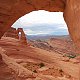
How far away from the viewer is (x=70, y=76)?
58.3 ft

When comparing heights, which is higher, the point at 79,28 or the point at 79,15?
the point at 79,15

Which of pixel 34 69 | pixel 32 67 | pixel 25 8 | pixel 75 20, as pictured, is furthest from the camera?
pixel 32 67

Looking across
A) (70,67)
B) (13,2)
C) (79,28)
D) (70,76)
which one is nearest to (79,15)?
(79,28)

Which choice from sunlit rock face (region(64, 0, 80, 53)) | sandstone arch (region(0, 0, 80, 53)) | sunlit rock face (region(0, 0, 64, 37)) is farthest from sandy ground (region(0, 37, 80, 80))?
sunlit rock face (region(64, 0, 80, 53))

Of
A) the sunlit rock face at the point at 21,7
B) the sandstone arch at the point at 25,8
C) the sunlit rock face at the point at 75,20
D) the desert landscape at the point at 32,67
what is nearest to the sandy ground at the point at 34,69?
the desert landscape at the point at 32,67

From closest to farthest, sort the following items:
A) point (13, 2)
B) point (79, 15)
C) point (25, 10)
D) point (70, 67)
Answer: point (79, 15)
point (13, 2)
point (25, 10)
point (70, 67)

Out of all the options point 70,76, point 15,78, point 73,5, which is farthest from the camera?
point 70,76

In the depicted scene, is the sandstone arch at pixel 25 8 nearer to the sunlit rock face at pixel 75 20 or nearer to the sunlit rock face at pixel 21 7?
the sunlit rock face at pixel 21 7

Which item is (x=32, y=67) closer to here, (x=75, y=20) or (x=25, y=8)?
(x=25, y=8)

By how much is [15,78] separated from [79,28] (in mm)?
5132

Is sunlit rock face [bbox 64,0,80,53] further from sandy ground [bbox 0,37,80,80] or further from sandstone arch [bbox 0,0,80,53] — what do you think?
sandy ground [bbox 0,37,80,80]

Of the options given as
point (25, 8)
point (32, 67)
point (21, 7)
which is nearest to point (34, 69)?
point (32, 67)

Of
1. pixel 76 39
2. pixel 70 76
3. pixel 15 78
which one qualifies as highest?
pixel 76 39

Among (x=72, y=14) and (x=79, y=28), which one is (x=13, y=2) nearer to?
(x=72, y=14)
